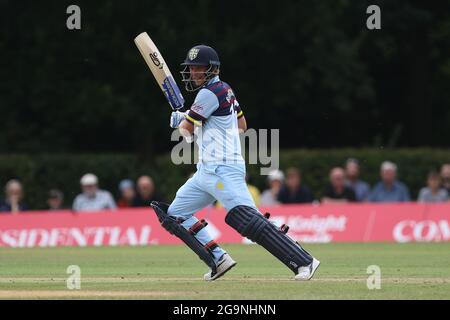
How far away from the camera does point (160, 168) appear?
26.8 m

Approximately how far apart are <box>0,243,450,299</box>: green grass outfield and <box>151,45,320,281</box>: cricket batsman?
279 mm

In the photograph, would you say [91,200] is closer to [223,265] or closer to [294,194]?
[294,194]

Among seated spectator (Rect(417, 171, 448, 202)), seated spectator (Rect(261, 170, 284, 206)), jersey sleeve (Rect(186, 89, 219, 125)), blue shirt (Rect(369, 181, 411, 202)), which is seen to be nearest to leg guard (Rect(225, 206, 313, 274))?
jersey sleeve (Rect(186, 89, 219, 125))

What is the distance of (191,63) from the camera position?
37.2ft

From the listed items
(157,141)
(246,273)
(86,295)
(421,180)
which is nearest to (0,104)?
(157,141)

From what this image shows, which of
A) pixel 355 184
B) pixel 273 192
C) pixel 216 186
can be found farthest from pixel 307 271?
pixel 355 184

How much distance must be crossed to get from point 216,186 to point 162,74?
1608mm

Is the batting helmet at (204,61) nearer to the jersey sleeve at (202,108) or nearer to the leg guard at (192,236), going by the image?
the jersey sleeve at (202,108)

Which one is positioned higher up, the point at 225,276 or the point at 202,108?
the point at 202,108

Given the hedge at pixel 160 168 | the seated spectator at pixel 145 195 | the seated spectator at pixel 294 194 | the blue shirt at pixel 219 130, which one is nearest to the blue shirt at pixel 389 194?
the seated spectator at pixel 294 194

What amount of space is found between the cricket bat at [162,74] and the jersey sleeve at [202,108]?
0.86m

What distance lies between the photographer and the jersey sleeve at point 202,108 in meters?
11.1
